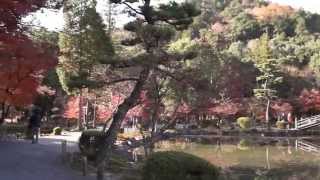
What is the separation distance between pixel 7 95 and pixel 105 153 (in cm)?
972

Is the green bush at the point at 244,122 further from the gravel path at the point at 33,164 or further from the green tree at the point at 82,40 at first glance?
the gravel path at the point at 33,164

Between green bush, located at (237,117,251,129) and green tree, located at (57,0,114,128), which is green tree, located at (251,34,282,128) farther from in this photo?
green tree, located at (57,0,114,128)

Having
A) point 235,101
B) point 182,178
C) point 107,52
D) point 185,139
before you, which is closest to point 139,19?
point 182,178

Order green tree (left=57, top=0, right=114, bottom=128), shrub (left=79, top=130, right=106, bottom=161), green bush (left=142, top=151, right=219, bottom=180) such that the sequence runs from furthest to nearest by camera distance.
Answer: green tree (left=57, top=0, right=114, bottom=128) → shrub (left=79, top=130, right=106, bottom=161) → green bush (left=142, top=151, right=219, bottom=180)

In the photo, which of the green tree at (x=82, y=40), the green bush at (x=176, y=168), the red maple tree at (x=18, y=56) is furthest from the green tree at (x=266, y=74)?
the green bush at (x=176, y=168)

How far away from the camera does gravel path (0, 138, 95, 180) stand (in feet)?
54.3

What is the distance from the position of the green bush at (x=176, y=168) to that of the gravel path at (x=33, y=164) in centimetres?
466

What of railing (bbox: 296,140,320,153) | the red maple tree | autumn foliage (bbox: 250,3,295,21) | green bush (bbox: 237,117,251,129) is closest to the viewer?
the red maple tree

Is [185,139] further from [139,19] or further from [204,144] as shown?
[139,19]

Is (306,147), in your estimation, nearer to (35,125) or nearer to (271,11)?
(35,125)

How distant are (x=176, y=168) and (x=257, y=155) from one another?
18.0 metres

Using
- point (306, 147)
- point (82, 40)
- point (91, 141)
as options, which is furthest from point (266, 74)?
point (91, 141)

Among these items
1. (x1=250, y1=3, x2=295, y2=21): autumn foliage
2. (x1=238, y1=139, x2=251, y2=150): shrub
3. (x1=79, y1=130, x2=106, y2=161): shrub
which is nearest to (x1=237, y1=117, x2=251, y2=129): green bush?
(x1=238, y1=139, x2=251, y2=150): shrub

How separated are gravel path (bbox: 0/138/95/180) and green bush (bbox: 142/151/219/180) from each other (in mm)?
4658
